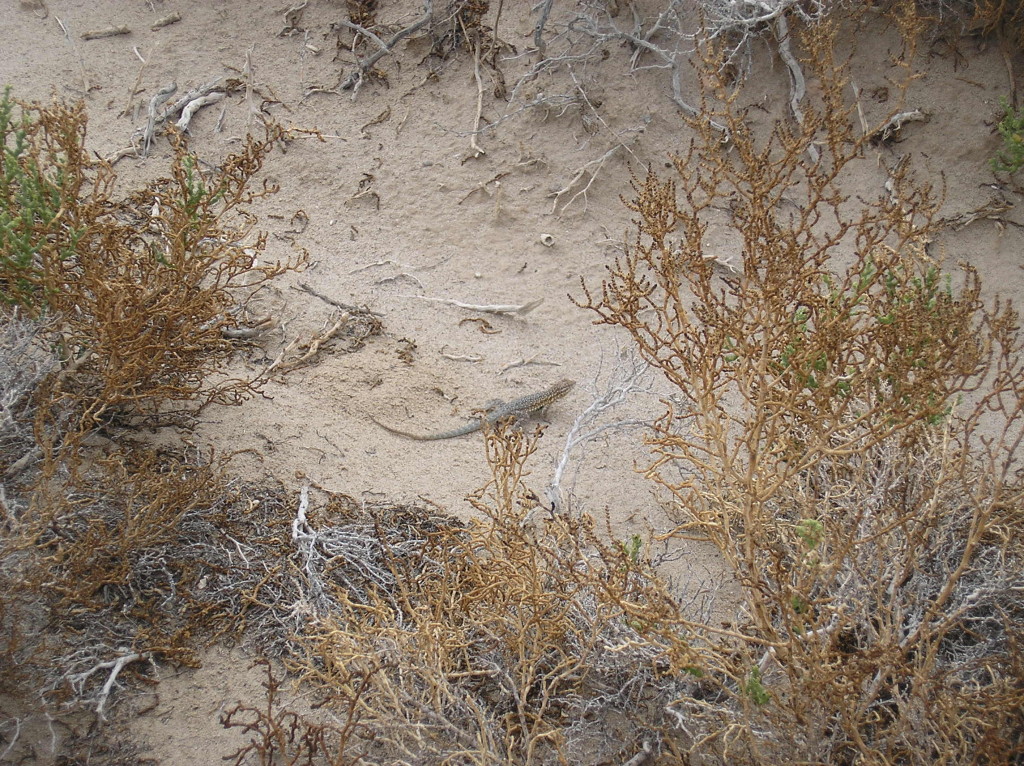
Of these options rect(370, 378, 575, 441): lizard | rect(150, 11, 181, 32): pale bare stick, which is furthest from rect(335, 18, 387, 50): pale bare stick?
rect(370, 378, 575, 441): lizard

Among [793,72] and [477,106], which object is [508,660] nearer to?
[477,106]

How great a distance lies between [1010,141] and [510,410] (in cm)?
387

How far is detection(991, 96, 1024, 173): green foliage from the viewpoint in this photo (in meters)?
5.71

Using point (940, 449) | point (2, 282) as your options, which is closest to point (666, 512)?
point (940, 449)

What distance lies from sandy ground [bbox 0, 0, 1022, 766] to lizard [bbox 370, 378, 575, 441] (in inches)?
2.8

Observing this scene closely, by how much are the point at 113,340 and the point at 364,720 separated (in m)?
1.83

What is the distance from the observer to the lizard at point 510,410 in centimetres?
467

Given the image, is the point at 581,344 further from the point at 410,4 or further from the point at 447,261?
the point at 410,4

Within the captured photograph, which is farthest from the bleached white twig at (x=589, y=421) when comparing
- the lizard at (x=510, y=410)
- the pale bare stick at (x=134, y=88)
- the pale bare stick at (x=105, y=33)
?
the pale bare stick at (x=105, y=33)

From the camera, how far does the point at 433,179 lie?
20.7 feet

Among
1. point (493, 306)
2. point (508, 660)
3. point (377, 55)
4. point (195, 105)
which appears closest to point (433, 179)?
point (377, 55)

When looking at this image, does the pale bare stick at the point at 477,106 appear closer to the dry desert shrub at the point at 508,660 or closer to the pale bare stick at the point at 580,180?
the pale bare stick at the point at 580,180

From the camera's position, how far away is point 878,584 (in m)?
2.74

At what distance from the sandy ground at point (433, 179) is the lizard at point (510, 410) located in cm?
7
